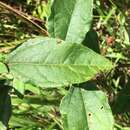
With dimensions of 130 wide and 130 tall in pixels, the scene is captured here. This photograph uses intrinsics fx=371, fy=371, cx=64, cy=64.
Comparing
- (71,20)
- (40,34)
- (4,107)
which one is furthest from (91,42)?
(40,34)

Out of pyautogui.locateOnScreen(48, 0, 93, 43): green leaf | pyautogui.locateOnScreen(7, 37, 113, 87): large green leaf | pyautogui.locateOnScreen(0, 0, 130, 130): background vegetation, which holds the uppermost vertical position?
pyautogui.locateOnScreen(48, 0, 93, 43): green leaf

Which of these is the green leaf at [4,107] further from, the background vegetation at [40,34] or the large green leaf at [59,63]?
the background vegetation at [40,34]

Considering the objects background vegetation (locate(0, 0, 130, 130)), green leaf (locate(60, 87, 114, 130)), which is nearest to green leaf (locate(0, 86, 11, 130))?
green leaf (locate(60, 87, 114, 130))

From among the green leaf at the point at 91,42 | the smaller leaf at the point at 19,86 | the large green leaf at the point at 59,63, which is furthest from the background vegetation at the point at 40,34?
the large green leaf at the point at 59,63

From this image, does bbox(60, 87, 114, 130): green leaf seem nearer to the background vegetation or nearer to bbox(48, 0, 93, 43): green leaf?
bbox(48, 0, 93, 43): green leaf

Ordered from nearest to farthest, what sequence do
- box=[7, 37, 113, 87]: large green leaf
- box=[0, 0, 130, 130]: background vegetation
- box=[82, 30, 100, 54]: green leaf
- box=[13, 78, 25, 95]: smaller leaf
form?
box=[7, 37, 113, 87]: large green leaf
box=[82, 30, 100, 54]: green leaf
box=[13, 78, 25, 95]: smaller leaf
box=[0, 0, 130, 130]: background vegetation

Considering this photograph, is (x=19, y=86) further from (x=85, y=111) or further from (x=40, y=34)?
(x=40, y=34)

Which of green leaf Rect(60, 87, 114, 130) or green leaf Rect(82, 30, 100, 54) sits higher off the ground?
green leaf Rect(82, 30, 100, 54)
